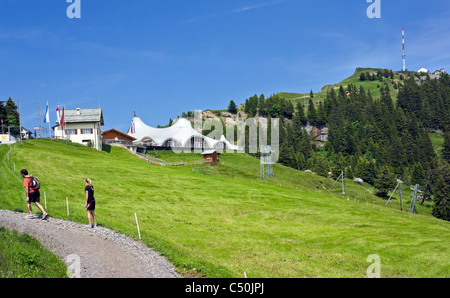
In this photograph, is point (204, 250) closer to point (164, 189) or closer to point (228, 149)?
point (164, 189)

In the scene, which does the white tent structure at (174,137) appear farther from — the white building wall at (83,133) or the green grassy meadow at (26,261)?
the green grassy meadow at (26,261)

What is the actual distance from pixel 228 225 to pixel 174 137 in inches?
3349

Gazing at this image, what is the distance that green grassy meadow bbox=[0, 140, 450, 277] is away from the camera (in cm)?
1888

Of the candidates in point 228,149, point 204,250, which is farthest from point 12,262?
point 228,149

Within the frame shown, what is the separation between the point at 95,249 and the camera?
634 inches

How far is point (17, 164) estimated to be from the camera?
4606cm

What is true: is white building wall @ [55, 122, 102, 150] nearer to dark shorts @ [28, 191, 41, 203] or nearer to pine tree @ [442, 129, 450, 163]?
dark shorts @ [28, 191, 41, 203]

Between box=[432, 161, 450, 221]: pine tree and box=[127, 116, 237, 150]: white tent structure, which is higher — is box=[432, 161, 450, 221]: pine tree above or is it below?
below

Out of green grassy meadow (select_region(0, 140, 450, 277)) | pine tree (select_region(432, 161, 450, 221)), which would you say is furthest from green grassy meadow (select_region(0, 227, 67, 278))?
pine tree (select_region(432, 161, 450, 221))

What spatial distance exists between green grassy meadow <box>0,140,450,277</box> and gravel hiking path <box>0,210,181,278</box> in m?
1.01

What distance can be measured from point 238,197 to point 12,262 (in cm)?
3356

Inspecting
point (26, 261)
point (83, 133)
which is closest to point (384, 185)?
point (83, 133)

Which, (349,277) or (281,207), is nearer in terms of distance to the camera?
(349,277)
